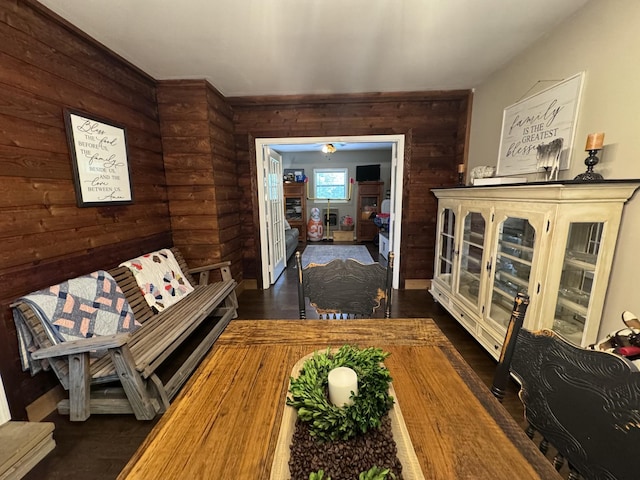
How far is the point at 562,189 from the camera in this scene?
1.39 metres

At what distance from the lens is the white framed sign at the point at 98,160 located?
5.98 ft

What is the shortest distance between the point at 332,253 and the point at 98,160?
447cm

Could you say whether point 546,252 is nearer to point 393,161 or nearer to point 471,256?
point 471,256

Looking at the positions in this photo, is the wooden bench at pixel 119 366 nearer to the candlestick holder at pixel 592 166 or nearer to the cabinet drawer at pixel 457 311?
the cabinet drawer at pixel 457 311

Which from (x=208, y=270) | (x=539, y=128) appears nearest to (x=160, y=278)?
(x=208, y=270)

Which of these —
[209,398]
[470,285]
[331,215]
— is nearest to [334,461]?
[209,398]

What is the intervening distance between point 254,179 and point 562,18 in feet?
10.1

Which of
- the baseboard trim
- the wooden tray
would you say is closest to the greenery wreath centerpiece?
the wooden tray

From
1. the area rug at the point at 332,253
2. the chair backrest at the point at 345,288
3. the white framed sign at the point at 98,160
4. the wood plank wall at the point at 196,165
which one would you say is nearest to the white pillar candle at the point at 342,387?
the chair backrest at the point at 345,288

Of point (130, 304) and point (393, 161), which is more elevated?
point (393, 161)

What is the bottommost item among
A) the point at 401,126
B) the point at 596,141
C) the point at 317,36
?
the point at 596,141

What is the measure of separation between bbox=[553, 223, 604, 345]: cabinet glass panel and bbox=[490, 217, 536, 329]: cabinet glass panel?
0.18 meters

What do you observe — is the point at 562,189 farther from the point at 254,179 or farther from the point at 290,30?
the point at 254,179

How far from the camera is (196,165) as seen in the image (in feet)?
9.03
